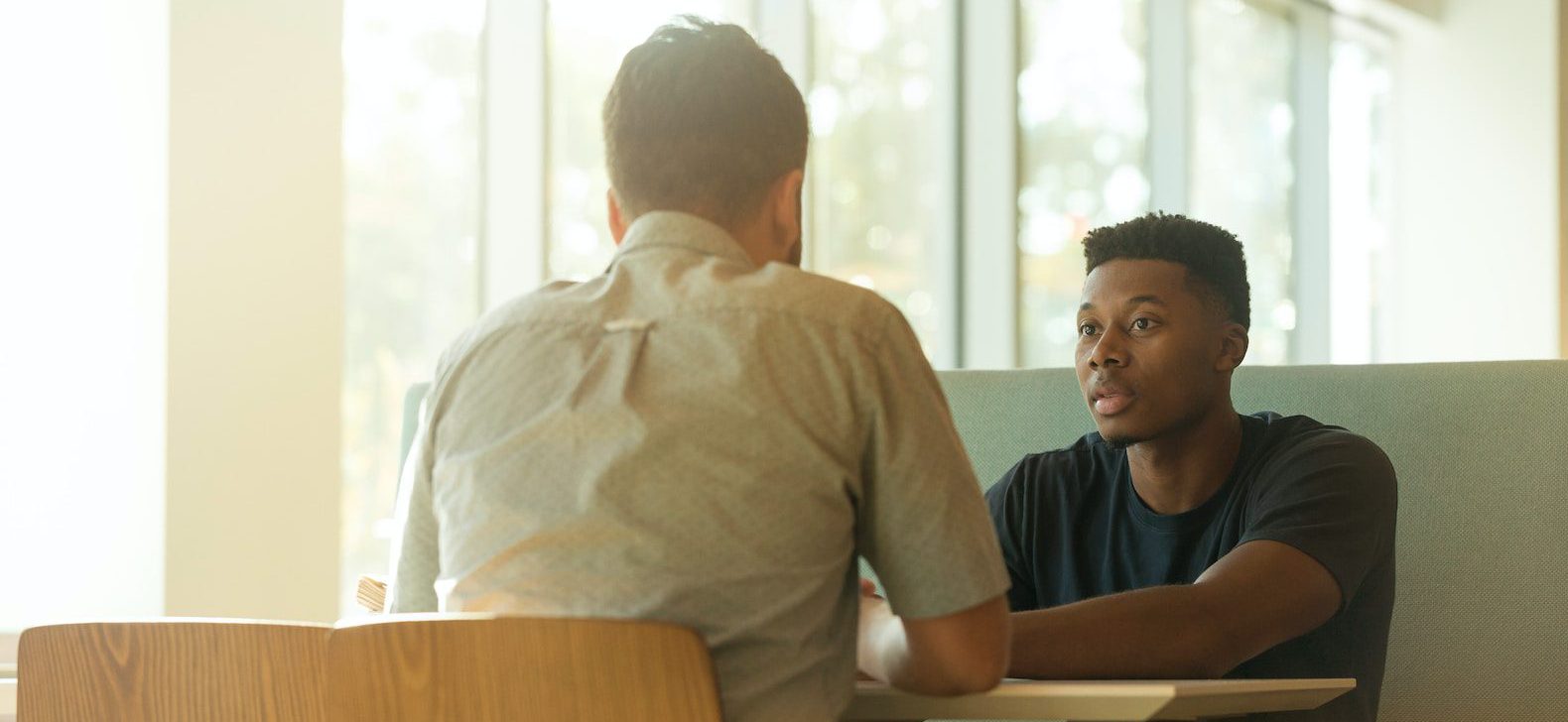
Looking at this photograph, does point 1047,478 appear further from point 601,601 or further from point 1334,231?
point 1334,231

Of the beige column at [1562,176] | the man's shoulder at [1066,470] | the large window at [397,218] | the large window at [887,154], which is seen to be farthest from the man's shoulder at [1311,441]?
the beige column at [1562,176]

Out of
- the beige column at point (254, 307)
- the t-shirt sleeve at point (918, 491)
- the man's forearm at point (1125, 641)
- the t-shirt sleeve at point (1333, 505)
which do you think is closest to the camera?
the t-shirt sleeve at point (918, 491)

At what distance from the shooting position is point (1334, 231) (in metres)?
6.80

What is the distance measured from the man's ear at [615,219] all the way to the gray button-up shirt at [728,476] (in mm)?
123

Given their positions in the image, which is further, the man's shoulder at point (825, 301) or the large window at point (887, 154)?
the large window at point (887, 154)

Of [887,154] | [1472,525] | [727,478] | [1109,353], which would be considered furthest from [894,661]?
[887,154]

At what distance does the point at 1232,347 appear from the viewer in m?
2.07

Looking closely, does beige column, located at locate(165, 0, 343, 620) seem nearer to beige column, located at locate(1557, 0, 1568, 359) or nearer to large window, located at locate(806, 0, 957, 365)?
large window, located at locate(806, 0, 957, 365)

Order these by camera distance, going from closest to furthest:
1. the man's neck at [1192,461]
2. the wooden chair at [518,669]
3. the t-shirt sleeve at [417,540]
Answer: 1. the wooden chair at [518,669]
2. the t-shirt sleeve at [417,540]
3. the man's neck at [1192,461]

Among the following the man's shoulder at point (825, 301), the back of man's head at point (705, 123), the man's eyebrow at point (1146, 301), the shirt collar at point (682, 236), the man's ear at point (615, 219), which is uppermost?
the back of man's head at point (705, 123)

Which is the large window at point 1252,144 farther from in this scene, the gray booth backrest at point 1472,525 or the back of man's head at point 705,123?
the back of man's head at point 705,123

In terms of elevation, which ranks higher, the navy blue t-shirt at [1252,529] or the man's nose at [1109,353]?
the man's nose at [1109,353]

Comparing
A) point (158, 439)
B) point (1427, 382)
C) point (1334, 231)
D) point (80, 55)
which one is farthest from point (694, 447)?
point (1334, 231)

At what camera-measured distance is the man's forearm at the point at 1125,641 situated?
60.6 inches
